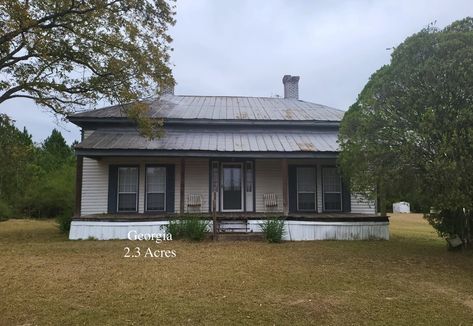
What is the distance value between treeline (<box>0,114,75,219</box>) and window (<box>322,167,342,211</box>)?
34.0ft

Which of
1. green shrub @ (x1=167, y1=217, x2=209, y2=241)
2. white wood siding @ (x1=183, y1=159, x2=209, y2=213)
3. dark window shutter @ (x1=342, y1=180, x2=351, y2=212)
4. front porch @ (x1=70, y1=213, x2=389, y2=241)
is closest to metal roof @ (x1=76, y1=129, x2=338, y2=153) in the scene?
white wood siding @ (x1=183, y1=159, x2=209, y2=213)

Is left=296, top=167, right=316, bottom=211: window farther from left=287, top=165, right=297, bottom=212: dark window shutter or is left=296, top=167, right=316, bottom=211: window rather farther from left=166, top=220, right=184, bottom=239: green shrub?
left=166, top=220, right=184, bottom=239: green shrub

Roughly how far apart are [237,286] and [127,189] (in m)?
9.52

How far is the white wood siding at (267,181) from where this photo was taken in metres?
15.5

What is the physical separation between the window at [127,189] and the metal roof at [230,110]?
228cm

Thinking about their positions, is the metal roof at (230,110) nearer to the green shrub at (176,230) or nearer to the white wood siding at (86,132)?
the white wood siding at (86,132)

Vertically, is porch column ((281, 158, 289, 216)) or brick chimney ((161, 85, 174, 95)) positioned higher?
brick chimney ((161, 85, 174, 95))

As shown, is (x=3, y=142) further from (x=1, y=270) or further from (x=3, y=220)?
(x=3, y=220)

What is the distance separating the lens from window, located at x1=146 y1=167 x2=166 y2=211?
15.1 meters

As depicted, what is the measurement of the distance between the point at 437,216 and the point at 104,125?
488 inches

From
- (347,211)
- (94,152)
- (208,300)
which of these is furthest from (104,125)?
(208,300)

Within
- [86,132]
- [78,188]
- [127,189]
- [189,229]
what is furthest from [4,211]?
[189,229]

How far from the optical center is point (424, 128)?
8.23 m

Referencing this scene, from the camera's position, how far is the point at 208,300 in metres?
5.90
